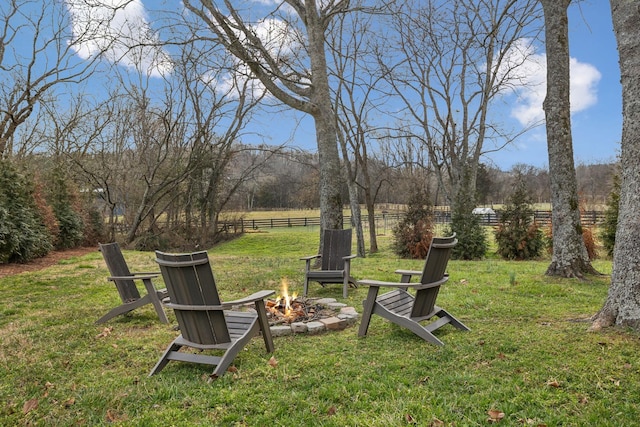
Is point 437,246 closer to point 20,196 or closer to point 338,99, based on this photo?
point 20,196

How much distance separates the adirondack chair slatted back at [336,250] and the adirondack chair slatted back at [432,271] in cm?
273

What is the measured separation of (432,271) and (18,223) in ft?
40.4

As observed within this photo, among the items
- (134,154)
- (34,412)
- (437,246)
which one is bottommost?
(34,412)

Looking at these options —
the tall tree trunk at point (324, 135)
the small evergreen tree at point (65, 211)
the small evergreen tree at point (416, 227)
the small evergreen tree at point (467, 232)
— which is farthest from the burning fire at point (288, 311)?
the small evergreen tree at point (65, 211)

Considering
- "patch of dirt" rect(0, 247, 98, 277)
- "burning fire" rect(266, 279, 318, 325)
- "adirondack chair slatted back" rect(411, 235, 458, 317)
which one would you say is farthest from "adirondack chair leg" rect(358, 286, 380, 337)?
"patch of dirt" rect(0, 247, 98, 277)

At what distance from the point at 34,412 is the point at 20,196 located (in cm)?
1191

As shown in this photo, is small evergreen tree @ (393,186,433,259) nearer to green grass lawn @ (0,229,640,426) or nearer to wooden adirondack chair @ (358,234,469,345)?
green grass lawn @ (0,229,640,426)

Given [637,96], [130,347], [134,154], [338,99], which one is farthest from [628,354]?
[134,154]

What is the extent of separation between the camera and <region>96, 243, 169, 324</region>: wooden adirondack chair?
5.00 m

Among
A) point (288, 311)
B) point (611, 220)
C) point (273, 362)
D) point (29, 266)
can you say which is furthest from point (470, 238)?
point (29, 266)

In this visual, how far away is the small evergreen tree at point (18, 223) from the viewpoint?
11.0m

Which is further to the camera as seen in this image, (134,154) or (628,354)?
(134,154)

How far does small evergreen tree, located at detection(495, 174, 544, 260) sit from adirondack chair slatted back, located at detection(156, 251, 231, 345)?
12470mm

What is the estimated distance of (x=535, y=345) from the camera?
3.54m
